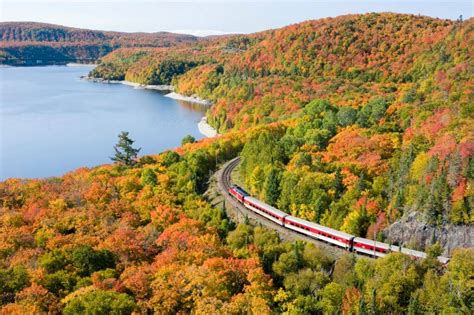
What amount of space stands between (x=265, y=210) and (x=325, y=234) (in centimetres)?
724

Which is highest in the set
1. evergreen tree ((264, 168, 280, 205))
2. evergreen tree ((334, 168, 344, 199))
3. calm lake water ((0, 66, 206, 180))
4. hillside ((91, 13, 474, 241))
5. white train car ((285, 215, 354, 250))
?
hillside ((91, 13, 474, 241))

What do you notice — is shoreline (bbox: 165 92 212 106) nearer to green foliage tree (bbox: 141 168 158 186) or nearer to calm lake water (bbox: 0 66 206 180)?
calm lake water (bbox: 0 66 206 180)

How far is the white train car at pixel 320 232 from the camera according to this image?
37.7 meters

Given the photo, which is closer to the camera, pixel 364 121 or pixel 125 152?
pixel 125 152

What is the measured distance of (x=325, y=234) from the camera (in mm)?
39094

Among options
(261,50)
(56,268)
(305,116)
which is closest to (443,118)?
(305,116)

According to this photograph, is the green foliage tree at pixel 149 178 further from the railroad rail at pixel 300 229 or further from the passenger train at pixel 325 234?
the passenger train at pixel 325 234

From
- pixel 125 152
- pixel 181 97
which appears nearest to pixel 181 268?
pixel 125 152

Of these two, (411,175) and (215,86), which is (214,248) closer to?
(411,175)

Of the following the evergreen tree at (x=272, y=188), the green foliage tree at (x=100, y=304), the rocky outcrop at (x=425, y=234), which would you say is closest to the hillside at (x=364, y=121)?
the evergreen tree at (x=272, y=188)

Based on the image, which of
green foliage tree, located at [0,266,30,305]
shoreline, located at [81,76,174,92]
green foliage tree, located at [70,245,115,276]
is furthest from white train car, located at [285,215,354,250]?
shoreline, located at [81,76,174,92]

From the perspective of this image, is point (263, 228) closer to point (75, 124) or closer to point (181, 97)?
point (75, 124)

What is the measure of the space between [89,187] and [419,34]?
325 ft

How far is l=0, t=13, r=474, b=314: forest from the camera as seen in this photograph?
2933 cm
